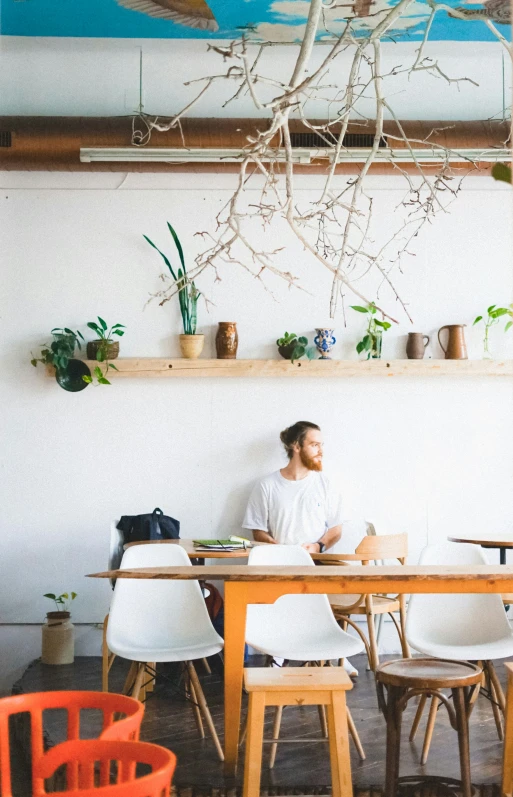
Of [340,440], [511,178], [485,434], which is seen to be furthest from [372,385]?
[511,178]

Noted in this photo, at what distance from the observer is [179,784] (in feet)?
11.4

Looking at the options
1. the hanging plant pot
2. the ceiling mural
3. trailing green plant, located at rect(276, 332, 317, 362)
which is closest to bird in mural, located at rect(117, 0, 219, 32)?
the ceiling mural

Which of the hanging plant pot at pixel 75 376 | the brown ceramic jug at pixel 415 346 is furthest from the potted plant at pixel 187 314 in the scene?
the brown ceramic jug at pixel 415 346

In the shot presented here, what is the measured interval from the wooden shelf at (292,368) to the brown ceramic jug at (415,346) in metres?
0.09

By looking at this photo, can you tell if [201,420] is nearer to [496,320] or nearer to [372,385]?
[372,385]

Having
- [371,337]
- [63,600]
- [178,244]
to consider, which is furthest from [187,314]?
[63,600]

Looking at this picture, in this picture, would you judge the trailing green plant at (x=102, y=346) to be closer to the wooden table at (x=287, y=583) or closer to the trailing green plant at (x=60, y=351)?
the trailing green plant at (x=60, y=351)

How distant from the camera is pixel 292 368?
6023 mm

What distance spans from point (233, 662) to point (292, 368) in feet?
9.16

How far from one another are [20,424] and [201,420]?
129cm

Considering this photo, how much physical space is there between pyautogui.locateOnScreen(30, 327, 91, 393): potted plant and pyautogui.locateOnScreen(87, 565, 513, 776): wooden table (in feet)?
8.52

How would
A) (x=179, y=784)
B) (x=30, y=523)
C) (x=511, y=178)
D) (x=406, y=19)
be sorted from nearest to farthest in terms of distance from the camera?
(x=511, y=178), (x=179, y=784), (x=406, y=19), (x=30, y=523)

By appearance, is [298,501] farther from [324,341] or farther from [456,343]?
[456,343]

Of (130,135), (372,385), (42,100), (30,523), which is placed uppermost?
(42,100)
